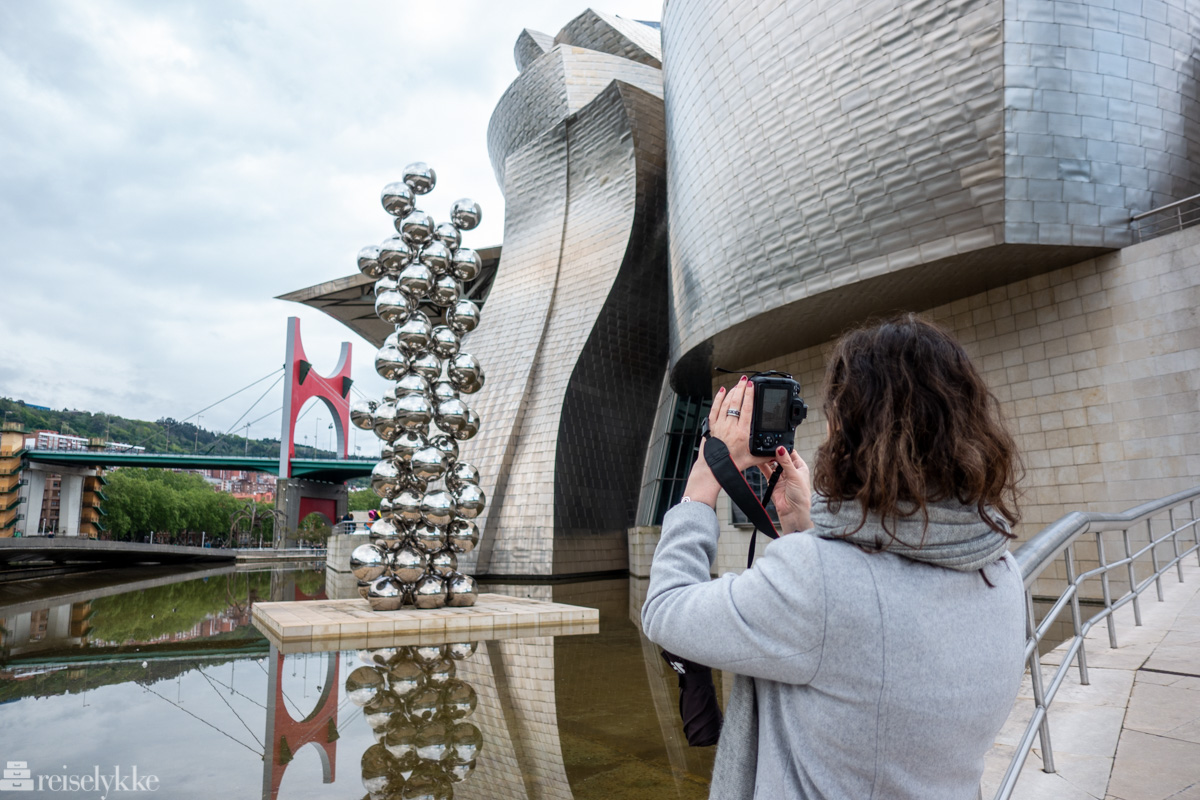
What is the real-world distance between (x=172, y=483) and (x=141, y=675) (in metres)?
66.8

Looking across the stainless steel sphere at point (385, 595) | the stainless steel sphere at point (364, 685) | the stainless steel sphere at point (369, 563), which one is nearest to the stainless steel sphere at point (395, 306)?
the stainless steel sphere at point (369, 563)

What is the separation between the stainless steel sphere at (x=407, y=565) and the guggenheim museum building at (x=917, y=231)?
7648 mm

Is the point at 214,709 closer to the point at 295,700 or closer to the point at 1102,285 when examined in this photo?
the point at 295,700

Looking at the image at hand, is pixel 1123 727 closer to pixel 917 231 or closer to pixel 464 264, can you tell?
pixel 464 264

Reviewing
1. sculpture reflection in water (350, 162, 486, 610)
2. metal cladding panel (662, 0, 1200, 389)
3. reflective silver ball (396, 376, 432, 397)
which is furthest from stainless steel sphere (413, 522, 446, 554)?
metal cladding panel (662, 0, 1200, 389)

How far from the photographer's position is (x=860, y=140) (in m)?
11.2

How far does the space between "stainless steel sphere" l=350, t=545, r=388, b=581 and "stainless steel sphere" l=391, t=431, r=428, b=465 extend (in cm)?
105

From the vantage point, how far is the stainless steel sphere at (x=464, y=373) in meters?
9.02

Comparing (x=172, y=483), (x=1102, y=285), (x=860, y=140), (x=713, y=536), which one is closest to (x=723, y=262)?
(x=860, y=140)

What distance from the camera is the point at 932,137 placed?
409 inches

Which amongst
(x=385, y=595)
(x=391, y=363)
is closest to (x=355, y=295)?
(x=391, y=363)

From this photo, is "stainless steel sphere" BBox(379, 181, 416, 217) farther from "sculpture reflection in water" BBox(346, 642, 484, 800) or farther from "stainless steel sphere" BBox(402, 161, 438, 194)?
"sculpture reflection in water" BBox(346, 642, 484, 800)

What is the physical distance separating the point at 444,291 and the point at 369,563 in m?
3.37

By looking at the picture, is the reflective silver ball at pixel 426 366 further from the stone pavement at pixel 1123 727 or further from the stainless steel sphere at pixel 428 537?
the stone pavement at pixel 1123 727
